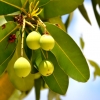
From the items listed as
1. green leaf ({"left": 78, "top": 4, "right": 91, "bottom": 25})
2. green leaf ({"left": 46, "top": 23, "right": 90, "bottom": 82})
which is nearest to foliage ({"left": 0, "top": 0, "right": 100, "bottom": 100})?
green leaf ({"left": 46, "top": 23, "right": 90, "bottom": 82})

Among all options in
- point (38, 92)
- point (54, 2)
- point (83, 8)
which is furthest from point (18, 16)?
point (83, 8)

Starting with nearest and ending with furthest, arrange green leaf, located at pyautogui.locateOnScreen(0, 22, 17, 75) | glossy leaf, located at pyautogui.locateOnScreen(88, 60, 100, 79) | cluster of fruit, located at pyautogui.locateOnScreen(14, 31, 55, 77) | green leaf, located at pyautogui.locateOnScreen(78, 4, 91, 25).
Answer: cluster of fruit, located at pyautogui.locateOnScreen(14, 31, 55, 77)
green leaf, located at pyautogui.locateOnScreen(0, 22, 17, 75)
green leaf, located at pyautogui.locateOnScreen(78, 4, 91, 25)
glossy leaf, located at pyautogui.locateOnScreen(88, 60, 100, 79)

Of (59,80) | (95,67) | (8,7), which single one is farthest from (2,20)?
(95,67)

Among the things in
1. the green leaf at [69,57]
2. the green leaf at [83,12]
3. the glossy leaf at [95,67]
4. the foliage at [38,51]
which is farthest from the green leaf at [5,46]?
the glossy leaf at [95,67]

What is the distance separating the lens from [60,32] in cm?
98

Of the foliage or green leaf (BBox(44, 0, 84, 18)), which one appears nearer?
the foliage

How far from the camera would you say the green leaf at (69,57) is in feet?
3.20

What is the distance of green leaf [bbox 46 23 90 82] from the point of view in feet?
3.20

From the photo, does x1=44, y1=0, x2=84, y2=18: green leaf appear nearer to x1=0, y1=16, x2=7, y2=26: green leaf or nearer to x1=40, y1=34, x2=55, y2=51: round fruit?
x1=0, y1=16, x2=7, y2=26: green leaf

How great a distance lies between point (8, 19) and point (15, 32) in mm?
69

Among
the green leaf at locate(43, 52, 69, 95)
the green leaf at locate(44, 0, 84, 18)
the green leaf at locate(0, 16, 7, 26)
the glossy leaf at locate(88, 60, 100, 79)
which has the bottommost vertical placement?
the glossy leaf at locate(88, 60, 100, 79)

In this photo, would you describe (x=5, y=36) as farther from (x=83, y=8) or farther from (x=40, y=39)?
(x=83, y=8)

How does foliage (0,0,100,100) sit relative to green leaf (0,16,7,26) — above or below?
below

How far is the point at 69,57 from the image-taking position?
38.7 inches
